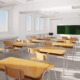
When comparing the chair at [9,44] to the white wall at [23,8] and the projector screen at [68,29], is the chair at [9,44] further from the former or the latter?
the projector screen at [68,29]

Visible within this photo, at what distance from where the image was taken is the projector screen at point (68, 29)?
13914 mm

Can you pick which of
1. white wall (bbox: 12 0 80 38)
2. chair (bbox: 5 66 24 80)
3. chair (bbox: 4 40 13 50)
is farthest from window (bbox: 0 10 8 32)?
chair (bbox: 5 66 24 80)

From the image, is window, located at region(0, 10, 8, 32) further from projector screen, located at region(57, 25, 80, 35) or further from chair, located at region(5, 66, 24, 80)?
projector screen, located at region(57, 25, 80, 35)

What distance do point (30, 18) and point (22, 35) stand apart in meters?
2.40

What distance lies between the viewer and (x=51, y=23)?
48.8 feet

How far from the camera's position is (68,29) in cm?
1420

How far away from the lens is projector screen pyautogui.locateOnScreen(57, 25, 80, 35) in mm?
13914

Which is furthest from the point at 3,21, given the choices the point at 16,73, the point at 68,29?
the point at 68,29

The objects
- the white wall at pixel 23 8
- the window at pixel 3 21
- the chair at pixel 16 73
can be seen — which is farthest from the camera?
the window at pixel 3 21

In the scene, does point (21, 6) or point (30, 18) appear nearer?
point (21, 6)

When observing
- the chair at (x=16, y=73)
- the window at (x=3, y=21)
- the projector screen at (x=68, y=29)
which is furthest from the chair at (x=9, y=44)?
the projector screen at (x=68, y=29)

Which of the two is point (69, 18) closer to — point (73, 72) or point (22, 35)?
point (22, 35)

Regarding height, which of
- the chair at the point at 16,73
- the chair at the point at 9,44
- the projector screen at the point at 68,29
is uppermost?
the projector screen at the point at 68,29

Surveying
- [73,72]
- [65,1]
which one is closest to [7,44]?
[73,72]
